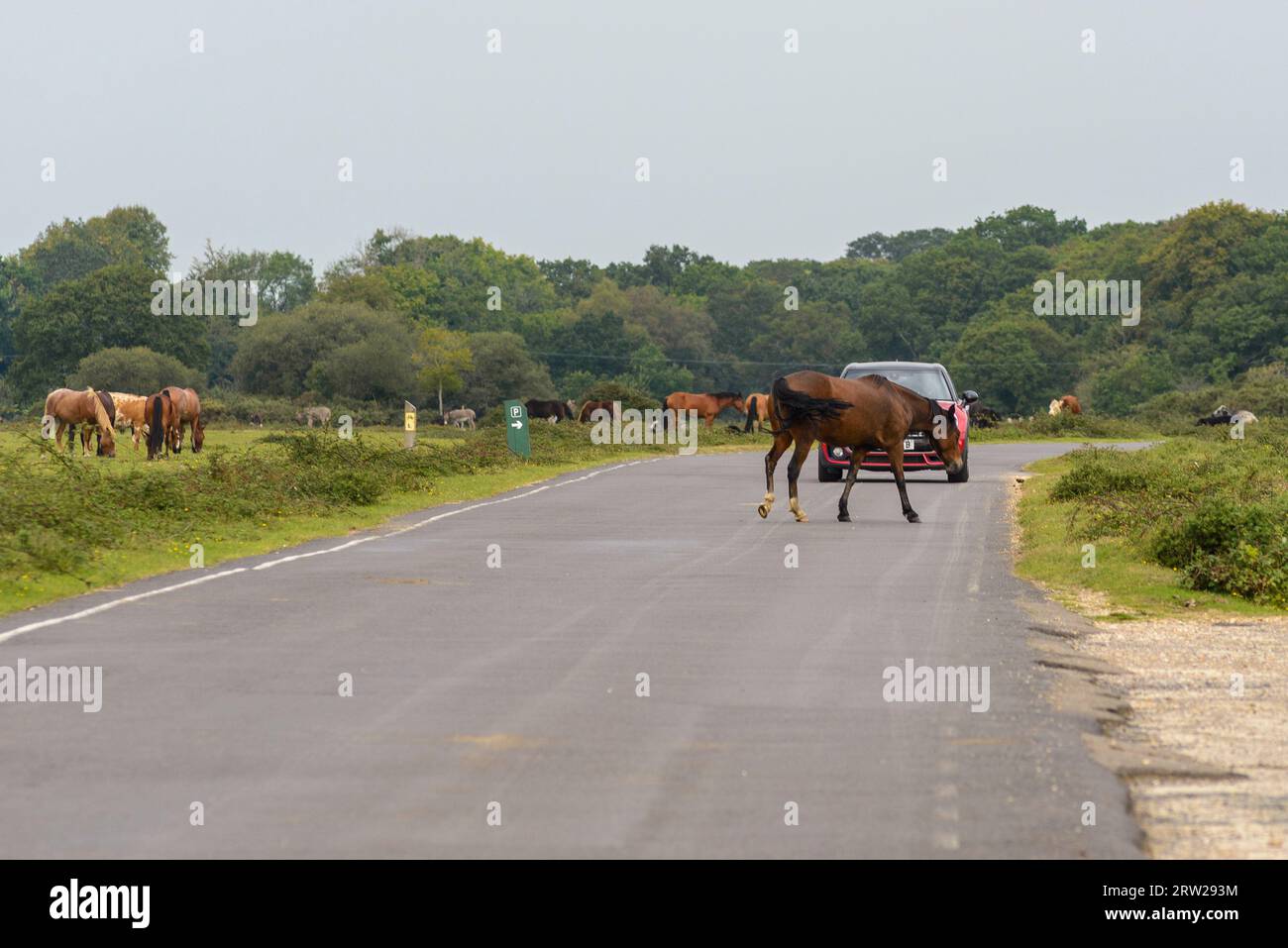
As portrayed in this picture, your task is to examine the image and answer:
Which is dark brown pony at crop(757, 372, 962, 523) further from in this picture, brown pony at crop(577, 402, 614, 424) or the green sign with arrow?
brown pony at crop(577, 402, 614, 424)

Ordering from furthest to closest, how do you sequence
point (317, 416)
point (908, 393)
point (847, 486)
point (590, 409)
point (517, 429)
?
point (317, 416)
point (590, 409)
point (517, 429)
point (908, 393)
point (847, 486)

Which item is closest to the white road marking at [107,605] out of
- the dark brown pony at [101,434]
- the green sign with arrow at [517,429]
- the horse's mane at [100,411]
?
the dark brown pony at [101,434]

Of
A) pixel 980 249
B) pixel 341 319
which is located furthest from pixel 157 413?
pixel 980 249

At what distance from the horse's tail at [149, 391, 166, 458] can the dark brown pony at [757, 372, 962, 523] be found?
21.8 metres

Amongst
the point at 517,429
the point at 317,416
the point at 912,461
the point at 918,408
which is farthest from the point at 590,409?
the point at 918,408

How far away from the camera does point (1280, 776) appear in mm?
8344

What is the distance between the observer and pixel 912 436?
32.3m

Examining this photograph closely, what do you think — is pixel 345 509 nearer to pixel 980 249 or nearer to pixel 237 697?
pixel 237 697

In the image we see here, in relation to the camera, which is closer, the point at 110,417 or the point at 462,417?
the point at 110,417

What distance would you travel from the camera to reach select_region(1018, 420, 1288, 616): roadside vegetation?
1606cm

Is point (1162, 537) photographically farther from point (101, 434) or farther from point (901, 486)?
point (101, 434)

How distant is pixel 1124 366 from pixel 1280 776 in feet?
355

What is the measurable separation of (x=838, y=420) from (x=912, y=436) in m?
7.81

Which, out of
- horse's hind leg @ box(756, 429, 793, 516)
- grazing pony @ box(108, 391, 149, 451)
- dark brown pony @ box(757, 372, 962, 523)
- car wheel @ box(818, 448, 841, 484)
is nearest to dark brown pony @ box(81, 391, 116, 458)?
grazing pony @ box(108, 391, 149, 451)
